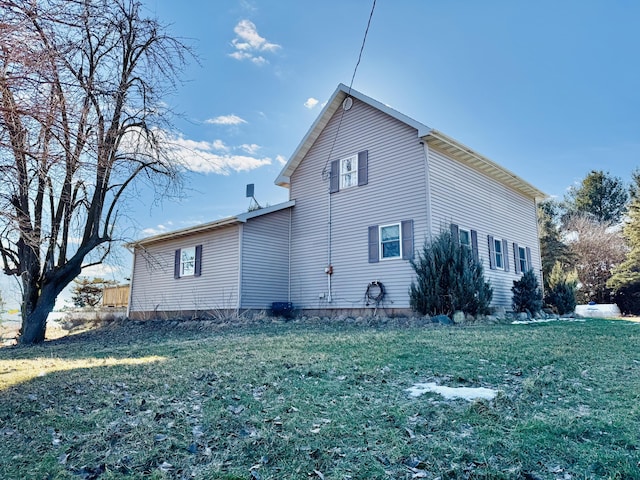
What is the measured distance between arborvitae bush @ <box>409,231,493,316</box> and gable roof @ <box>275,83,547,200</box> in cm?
285

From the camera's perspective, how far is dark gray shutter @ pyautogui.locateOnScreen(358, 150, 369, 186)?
43.0 feet

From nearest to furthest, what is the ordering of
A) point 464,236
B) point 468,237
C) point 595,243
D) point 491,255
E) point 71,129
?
1. point 71,129
2. point 464,236
3. point 468,237
4. point 491,255
5. point 595,243

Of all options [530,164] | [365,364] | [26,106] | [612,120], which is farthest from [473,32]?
[530,164]

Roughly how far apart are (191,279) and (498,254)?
1070cm

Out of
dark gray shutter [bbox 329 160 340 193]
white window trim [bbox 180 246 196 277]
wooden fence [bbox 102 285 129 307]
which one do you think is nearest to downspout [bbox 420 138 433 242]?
dark gray shutter [bbox 329 160 340 193]

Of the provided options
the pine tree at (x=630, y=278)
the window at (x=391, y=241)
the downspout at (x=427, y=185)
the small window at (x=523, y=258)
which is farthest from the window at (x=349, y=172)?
the pine tree at (x=630, y=278)

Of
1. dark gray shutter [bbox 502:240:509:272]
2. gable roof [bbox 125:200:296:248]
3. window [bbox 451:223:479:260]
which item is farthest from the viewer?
dark gray shutter [bbox 502:240:509:272]

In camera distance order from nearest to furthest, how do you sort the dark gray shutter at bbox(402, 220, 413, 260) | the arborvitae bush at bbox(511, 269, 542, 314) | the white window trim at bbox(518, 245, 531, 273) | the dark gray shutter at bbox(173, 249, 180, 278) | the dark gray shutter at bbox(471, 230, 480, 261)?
the dark gray shutter at bbox(402, 220, 413, 260) < the dark gray shutter at bbox(471, 230, 480, 261) < the arborvitae bush at bbox(511, 269, 542, 314) < the white window trim at bbox(518, 245, 531, 273) < the dark gray shutter at bbox(173, 249, 180, 278)

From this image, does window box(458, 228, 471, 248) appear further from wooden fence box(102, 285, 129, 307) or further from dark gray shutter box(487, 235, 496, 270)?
wooden fence box(102, 285, 129, 307)

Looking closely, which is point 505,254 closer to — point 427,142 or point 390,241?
point 390,241

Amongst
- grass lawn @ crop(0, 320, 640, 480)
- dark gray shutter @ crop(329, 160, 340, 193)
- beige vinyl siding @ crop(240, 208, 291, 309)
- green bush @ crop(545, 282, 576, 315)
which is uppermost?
dark gray shutter @ crop(329, 160, 340, 193)

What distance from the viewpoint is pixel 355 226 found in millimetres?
13172

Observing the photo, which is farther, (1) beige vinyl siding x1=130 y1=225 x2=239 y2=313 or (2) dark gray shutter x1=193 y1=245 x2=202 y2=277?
(2) dark gray shutter x1=193 y1=245 x2=202 y2=277

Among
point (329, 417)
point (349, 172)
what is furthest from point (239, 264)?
point (329, 417)
